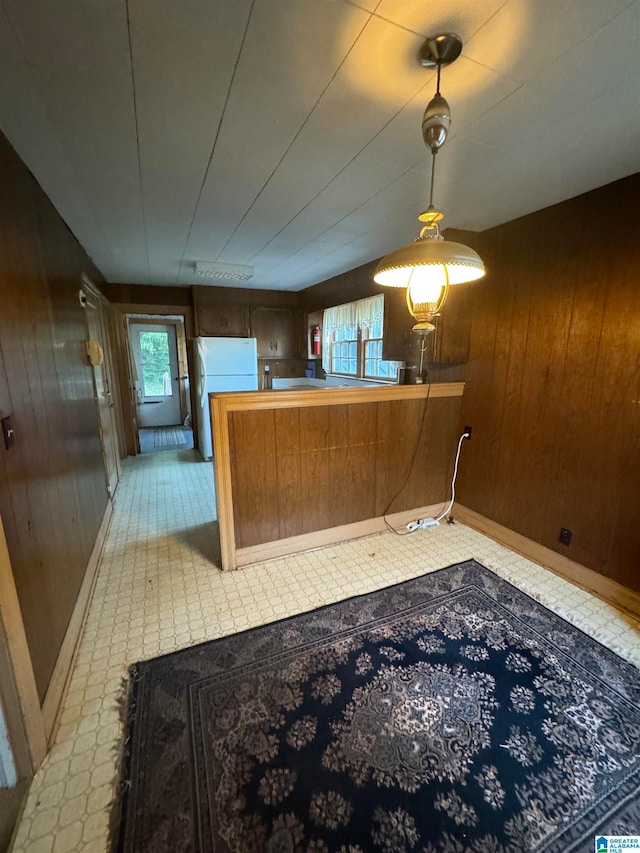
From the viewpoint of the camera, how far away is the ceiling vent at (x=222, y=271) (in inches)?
146

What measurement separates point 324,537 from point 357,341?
8.81 feet

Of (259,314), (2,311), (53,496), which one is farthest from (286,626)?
(259,314)

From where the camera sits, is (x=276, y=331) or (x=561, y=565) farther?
(x=276, y=331)

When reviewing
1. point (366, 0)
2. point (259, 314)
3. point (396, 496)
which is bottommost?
point (396, 496)

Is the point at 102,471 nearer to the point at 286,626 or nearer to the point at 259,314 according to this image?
the point at 286,626

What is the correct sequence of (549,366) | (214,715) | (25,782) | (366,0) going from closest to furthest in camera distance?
(366,0), (25,782), (214,715), (549,366)

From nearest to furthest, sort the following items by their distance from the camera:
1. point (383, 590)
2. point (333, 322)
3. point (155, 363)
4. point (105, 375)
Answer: point (383, 590) < point (105, 375) < point (333, 322) < point (155, 363)

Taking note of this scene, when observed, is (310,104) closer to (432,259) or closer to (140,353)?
(432,259)

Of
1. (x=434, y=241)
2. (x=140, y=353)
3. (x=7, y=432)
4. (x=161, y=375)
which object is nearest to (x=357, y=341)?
(x=434, y=241)

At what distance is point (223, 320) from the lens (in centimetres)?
512

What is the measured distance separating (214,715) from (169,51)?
2.35 meters

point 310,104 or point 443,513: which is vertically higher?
point 310,104

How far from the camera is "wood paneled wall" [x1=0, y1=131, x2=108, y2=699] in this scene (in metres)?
1.30

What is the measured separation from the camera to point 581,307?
A: 6.93 ft
